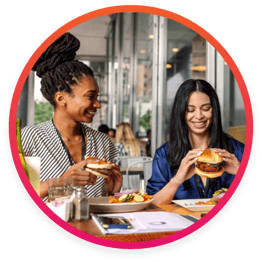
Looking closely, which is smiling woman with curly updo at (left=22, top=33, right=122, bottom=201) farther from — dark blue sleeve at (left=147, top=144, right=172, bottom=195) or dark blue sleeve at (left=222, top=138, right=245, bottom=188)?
dark blue sleeve at (left=222, top=138, right=245, bottom=188)

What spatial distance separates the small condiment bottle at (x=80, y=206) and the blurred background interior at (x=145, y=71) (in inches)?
16.8

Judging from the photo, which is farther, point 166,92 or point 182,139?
point 166,92

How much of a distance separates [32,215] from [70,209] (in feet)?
1.04

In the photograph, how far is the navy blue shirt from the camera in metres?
1.60

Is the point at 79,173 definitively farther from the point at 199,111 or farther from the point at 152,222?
the point at 199,111

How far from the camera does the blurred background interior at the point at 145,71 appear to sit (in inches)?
66.2

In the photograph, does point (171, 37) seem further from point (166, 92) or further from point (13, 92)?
point (13, 92)

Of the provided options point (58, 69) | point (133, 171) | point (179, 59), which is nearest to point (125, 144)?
point (133, 171)

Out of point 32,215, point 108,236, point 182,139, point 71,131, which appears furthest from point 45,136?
point 182,139

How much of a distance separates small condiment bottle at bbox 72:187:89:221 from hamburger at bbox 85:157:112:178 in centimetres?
19

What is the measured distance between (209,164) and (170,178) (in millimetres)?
274

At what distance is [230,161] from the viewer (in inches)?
59.8

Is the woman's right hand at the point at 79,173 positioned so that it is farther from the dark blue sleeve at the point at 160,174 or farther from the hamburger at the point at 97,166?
the dark blue sleeve at the point at 160,174

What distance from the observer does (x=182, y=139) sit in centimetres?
165
